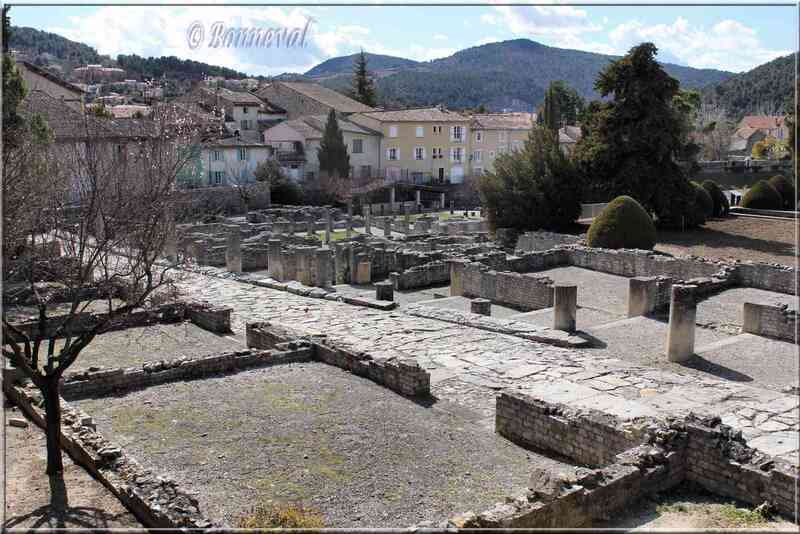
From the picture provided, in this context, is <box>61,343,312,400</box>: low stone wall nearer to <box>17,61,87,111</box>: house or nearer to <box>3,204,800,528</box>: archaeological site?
<box>3,204,800,528</box>: archaeological site

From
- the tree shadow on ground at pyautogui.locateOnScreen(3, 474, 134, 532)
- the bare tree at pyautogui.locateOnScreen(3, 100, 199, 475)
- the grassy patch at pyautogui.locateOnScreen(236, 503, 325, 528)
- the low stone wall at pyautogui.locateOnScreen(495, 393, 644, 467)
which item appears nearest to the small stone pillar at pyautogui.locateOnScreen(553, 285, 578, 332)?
the low stone wall at pyautogui.locateOnScreen(495, 393, 644, 467)

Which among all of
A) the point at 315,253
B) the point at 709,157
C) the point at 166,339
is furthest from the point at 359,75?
the point at 166,339

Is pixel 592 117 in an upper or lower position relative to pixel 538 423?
upper

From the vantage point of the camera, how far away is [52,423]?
934 centimetres

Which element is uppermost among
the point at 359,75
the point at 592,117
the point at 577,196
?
the point at 359,75

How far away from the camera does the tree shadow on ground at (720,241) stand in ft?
102

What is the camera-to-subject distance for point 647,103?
1492 inches

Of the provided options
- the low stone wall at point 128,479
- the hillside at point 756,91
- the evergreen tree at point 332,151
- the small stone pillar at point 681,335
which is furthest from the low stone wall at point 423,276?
the hillside at point 756,91

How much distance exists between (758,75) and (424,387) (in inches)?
5760

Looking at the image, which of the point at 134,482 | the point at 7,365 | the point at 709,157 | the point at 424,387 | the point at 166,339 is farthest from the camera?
the point at 709,157

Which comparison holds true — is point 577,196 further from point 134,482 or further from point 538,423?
point 134,482

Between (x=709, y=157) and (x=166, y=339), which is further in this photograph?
(x=709, y=157)

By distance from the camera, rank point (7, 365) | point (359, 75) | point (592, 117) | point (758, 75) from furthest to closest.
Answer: point (758, 75) → point (359, 75) → point (592, 117) → point (7, 365)

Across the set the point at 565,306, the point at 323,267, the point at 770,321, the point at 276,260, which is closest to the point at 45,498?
the point at 565,306
